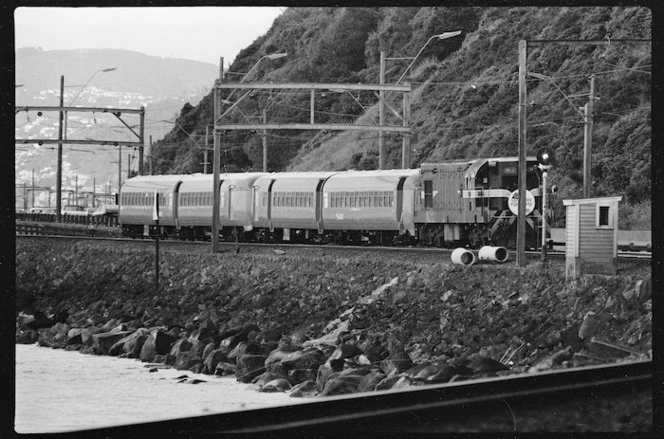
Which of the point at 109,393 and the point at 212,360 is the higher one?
the point at 212,360

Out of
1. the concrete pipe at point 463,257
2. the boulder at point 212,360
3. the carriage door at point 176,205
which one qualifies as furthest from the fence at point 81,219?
the boulder at point 212,360

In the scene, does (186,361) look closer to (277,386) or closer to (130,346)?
(130,346)

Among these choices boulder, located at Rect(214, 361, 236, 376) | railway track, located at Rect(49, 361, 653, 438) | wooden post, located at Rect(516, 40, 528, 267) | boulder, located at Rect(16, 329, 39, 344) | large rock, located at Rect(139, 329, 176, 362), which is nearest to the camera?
railway track, located at Rect(49, 361, 653, 438)

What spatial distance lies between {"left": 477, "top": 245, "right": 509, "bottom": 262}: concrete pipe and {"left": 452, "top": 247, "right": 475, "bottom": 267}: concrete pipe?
379 mm

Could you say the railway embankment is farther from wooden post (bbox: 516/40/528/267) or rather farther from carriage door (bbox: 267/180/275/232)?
carriage door (bbox: 267/180/275/232)

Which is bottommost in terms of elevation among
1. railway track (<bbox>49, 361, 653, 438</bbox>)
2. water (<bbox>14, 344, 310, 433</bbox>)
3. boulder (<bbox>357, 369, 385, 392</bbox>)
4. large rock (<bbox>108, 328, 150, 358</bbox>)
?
water (<bbox>14, 344, 310, 433</bbox>)

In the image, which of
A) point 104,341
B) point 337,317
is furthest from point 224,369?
point 104,341

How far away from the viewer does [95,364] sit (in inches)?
837

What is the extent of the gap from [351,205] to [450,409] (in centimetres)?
2466

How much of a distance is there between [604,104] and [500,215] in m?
3.21

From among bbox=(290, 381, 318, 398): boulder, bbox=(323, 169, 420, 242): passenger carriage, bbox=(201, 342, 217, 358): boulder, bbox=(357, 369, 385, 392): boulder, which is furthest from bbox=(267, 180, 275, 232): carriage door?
Answer: bbox=(357, 369, 385, 392): boulder

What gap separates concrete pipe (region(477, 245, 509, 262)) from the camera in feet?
71.9

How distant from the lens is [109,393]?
62.9ft

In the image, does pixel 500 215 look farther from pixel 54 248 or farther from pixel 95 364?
pixel 54 248
